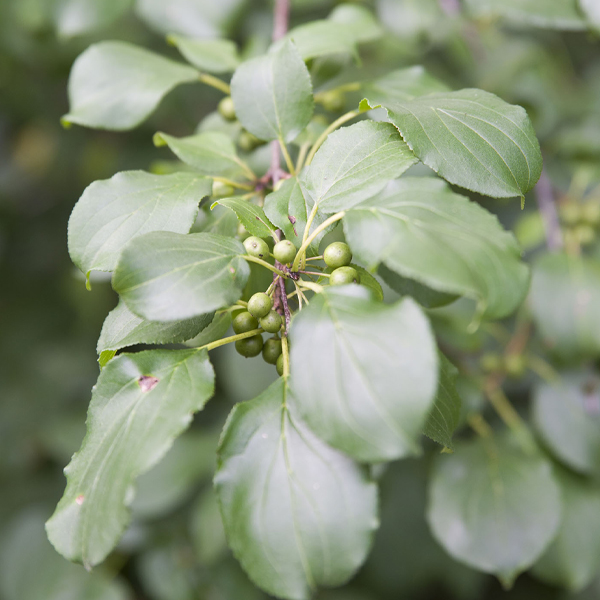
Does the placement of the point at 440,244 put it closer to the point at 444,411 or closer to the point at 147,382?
the point at 444,411

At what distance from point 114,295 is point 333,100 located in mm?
1736

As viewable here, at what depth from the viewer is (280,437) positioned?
2.34 ft

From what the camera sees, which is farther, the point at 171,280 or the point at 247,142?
the point at 247,142

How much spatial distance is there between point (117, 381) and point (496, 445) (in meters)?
1.30

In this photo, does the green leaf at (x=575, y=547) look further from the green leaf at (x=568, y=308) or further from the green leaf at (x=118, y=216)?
the green leaf at (x=118, y=216)

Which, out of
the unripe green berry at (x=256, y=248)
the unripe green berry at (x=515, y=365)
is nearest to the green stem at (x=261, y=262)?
the unripe green berry at (x=256, y=248)

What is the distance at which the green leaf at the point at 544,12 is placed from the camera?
4.34 feet

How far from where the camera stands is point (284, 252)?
757mm

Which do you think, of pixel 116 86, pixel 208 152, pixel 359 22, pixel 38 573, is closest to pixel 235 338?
pixel 208 152

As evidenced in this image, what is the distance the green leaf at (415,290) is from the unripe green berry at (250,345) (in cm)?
21

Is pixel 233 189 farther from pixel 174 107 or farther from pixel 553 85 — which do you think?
pixel 553 85

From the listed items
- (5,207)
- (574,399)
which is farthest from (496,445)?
(5,207)

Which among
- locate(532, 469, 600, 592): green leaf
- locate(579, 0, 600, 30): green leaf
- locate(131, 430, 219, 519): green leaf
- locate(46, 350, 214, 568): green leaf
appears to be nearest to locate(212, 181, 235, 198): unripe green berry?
locate(46, 350, 214, 568): green leaf

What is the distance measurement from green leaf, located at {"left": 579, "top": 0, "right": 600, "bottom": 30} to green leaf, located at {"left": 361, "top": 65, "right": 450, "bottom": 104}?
47 centimetres
